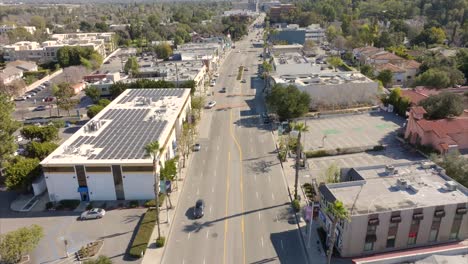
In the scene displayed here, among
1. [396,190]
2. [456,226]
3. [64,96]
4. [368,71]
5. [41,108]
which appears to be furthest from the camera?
[368,71]

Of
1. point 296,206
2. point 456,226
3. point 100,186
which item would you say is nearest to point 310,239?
point 296,206

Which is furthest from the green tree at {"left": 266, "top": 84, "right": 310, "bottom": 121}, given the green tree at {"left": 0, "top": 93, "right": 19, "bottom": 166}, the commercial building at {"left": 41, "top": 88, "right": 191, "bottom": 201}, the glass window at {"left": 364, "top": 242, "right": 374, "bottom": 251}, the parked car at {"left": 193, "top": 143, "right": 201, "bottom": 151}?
the green tree at {"left": 0, "top": 93, "right": 19, "bottom": 166}

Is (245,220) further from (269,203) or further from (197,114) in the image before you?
(197,114)

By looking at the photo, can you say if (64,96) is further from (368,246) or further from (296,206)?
(368,246)

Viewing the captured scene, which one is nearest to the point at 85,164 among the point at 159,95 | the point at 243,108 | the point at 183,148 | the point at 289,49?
the point at 183,148

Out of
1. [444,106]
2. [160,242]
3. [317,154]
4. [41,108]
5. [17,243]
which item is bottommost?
[41,108]

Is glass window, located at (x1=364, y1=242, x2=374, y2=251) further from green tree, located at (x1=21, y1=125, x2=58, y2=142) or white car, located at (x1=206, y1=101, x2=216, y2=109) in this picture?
white car, located at (x1=206, y1=101, x2=216, y2=109)

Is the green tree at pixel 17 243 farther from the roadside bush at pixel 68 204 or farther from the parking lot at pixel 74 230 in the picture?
the roadside bush at pixel 68 204
